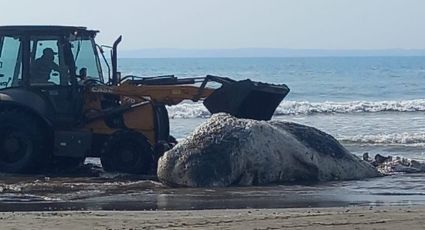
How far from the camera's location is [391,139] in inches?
899

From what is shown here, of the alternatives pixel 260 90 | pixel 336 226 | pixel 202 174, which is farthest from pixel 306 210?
pixel 260 90

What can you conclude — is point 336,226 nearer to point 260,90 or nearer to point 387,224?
point 387,224

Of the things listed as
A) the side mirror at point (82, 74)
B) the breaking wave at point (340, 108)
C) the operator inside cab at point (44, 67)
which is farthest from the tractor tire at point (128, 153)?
the breaking wave at point (340, 108)

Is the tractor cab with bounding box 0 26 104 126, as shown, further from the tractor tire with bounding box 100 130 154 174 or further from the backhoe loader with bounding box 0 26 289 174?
the tractor tire with bounding box 100 130 154 174

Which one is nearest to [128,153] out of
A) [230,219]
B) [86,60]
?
[86,60]

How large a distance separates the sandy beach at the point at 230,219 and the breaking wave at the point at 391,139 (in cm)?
1069

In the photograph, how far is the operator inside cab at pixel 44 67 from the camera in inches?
624

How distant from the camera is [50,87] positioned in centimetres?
1584

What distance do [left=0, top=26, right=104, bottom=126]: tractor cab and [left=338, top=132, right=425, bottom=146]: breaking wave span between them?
26.6ft

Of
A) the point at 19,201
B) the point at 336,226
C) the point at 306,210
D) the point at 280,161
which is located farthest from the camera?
the point at 280,161

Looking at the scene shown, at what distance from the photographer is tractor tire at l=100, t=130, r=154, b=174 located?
1546cm

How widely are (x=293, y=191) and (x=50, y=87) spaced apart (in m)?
4.28

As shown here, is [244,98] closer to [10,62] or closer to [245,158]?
[245,158]

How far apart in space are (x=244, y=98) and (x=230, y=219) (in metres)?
5.26
